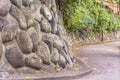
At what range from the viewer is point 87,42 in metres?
24.0

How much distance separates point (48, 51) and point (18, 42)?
1.24 metres

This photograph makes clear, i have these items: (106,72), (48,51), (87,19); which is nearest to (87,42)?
(87,19)

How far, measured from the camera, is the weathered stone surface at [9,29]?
9.41 m

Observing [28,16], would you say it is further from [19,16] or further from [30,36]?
[30,36]

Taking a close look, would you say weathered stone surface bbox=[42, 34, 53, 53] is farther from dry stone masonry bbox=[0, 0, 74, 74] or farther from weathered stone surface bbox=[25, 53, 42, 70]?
weathered stone surface bbox=[25, 53, 42, 70]

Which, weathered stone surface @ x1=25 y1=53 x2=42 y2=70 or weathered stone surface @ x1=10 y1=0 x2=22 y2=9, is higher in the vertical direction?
weathered stone surface @ x1=10 y1=0 x2=22 y2=9

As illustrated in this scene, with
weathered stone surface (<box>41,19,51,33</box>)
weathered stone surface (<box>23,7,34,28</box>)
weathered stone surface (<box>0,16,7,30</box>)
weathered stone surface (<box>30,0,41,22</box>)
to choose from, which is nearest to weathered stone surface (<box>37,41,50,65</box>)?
weathered stone surface (<box>41,19,51,33</box>)

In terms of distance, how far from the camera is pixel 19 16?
32.7ft

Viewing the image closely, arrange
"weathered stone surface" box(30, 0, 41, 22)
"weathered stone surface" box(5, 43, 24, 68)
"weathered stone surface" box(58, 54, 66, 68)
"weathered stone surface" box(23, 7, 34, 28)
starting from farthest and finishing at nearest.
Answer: "weathered stone surface" box(58, 54, 66, 68)
"weathered stone surface" box(30, 0, 41, 22)
"weathered stone surface" box(23, 7, 34, 28)
"weathered stone surface" box(5, 43, 24, 68)

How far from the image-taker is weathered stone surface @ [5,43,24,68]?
9430 mm

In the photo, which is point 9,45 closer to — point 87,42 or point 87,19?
point 87,19

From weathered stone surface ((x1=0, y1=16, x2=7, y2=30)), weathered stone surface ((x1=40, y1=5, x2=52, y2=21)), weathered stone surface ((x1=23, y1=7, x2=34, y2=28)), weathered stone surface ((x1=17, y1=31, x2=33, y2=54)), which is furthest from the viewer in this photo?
weathered stone surface ((x1=40, y1=5, x2=52, y2=21))

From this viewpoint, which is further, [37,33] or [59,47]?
[59,47]

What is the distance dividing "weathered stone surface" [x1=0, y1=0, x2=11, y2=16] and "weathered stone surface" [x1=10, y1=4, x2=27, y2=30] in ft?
0.75
